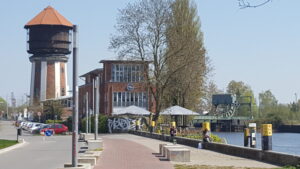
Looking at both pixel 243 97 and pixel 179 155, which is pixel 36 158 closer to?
pixel 179 155

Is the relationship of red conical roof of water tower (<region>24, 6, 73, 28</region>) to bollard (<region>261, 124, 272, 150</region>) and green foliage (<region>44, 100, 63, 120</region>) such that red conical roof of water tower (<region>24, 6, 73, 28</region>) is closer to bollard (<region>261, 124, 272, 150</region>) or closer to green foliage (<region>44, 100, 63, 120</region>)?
green foliage (<region>44, 100, 63, 120</region>)

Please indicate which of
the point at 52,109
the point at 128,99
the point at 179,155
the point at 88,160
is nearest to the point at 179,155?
the point at 179,155

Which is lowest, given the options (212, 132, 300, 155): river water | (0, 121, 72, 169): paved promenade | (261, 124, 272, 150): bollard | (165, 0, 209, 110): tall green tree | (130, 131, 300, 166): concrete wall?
(212, 132, 300, 155): river water

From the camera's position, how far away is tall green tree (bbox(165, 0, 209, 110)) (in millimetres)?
63438

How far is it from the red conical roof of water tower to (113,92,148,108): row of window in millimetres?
47204

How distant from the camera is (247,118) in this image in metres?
124

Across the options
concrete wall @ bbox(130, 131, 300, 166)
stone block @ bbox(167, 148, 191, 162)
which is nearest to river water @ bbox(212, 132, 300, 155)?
concrete wall @ bbox(130, 131, 300, 166)

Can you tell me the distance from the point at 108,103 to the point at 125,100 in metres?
2.60

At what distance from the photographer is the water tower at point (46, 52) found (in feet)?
423

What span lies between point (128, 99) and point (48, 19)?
2014 inches

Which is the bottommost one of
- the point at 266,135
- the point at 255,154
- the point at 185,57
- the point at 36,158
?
the point at 36,158

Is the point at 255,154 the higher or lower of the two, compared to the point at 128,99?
lower

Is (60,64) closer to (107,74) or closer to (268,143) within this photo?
(107,74)

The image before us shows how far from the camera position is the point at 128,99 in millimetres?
88812
